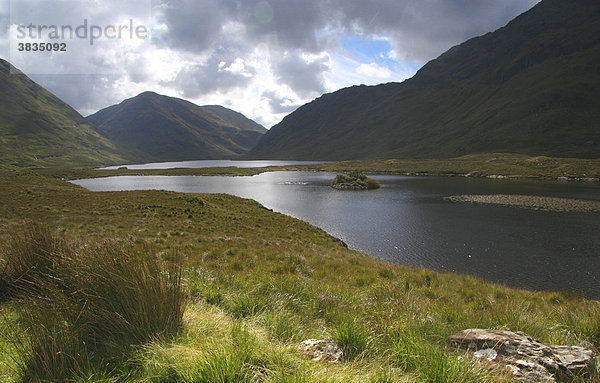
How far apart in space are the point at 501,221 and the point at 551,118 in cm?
19665

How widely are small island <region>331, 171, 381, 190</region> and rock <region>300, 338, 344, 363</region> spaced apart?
65.8 m

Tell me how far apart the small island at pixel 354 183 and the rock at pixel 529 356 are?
65125 mm

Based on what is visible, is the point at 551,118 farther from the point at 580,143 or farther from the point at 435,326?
the point at 435,326

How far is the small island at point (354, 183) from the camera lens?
6975cm

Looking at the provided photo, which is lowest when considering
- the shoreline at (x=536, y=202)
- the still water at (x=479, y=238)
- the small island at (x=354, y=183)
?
the still water at (x=479, y=238)

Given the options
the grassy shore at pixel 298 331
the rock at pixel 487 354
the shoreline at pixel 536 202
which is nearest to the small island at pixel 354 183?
the shoreline at pixel 536 202

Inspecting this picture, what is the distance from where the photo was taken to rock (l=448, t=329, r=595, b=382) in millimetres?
3527

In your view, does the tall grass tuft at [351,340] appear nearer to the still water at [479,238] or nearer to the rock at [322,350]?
the rock at [322,350]

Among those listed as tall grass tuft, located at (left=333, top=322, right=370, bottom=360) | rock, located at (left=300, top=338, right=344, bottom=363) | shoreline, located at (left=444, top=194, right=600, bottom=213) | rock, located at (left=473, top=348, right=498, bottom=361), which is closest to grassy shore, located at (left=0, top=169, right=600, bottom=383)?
tall grass tuft, located at (left=333, top=322, right=370, bottom=360)

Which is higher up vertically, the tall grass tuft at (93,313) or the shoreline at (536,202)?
the tall grass tuft at (93,313)

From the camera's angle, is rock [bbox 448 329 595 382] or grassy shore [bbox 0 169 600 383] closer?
grassy shore [bbox 0 169 600 383]

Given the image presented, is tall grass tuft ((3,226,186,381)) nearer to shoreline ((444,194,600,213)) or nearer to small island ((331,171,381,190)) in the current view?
shoreline ((444,194,600,213))

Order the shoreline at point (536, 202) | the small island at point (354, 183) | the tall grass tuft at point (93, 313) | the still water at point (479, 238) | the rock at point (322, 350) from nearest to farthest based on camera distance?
1. the tall grass tuft at point (93, 313)
2. the rock at point (322, 350)
3. the still water at point (479, 238)
4. the shoreline at point (536, 202)
5. the small island at point (354, 183)

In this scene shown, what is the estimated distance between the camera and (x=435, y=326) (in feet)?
16.8
